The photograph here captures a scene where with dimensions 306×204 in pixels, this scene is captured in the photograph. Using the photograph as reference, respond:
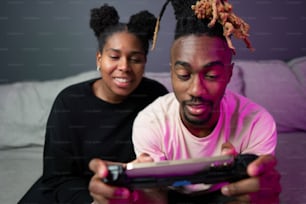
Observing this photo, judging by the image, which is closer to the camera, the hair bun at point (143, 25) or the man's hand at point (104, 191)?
the man's hand at point (104, 191)

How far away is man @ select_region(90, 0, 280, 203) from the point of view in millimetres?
403

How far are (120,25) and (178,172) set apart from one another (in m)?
0.26

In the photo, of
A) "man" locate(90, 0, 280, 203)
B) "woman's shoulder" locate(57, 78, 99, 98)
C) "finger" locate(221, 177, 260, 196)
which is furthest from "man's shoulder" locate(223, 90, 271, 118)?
"woman's shoulder" locate(57, 78, 99, 98)

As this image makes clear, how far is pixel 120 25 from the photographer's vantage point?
0.55 m

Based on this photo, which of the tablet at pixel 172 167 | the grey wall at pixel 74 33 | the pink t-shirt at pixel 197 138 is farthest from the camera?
the grey wall at pixel 74 33

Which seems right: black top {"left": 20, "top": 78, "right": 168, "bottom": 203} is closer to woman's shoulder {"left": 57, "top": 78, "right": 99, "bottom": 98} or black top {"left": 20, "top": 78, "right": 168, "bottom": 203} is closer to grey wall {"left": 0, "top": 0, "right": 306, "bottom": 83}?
woman's shoulder {"left": 57, "top": 78, "right": 99, "bottom": 98}

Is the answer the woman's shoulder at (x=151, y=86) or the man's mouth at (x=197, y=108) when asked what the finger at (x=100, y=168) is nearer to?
the man's mouth at (x=197, y=108)

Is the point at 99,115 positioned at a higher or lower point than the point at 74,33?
lower

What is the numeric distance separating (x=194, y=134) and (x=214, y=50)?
0.12 meters

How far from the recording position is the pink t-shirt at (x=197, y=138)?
469mm

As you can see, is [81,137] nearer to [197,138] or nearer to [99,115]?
[99,115]

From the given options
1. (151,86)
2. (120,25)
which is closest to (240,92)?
(151,86)


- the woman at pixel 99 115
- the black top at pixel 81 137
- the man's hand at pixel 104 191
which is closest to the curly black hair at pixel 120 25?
the woman at pixel 99 115

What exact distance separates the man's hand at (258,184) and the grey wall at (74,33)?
12.0 inches
